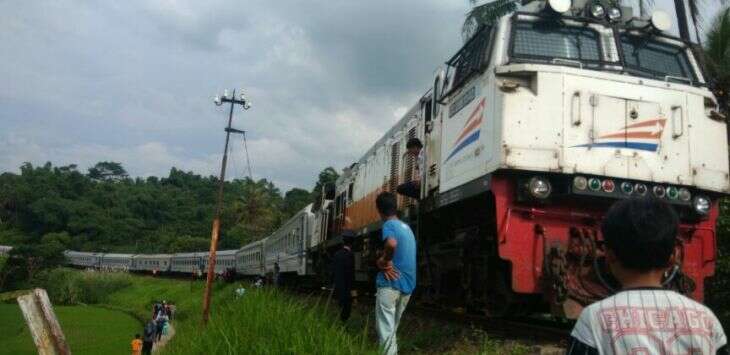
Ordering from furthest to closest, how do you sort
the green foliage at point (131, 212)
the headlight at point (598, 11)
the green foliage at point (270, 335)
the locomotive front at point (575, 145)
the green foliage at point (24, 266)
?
1. the green foliage at point (131, 212)
2. the green foliage at point (24, 266)
3. the headlight at point (598, 11)
4. the locomotive front at point (575, 145)
5. the green foliage at point (270, 335)

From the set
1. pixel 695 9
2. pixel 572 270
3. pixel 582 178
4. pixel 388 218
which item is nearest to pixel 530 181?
pixel 582 178

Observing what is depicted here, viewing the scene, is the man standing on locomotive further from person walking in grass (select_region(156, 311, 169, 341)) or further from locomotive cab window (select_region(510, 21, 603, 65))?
person walking in grass (select_region(156, 311, 169, 341))

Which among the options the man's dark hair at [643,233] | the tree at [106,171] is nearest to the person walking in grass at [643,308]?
the man's dark hair at [643,233]

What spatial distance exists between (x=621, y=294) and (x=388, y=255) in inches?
148

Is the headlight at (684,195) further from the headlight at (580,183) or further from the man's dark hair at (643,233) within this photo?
the man's dark hair at (643,233)

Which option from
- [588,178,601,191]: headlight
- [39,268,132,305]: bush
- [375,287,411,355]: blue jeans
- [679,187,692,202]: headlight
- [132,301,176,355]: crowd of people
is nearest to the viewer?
[375,287,411,355]: blue jeans

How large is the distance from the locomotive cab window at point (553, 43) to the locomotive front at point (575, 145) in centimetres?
1

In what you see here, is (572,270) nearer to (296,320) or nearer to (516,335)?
(516,335)

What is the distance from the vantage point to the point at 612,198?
22.3 feet

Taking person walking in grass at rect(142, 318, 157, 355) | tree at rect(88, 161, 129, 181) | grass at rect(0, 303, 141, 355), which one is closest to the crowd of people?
person walking in grass at rect(142, 318, 157, 355)

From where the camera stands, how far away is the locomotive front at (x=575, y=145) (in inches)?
260

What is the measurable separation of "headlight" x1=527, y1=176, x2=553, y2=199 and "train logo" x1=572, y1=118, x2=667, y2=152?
52cm

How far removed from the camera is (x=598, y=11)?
782 centimetres

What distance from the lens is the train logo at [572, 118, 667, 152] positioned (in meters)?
6.84
